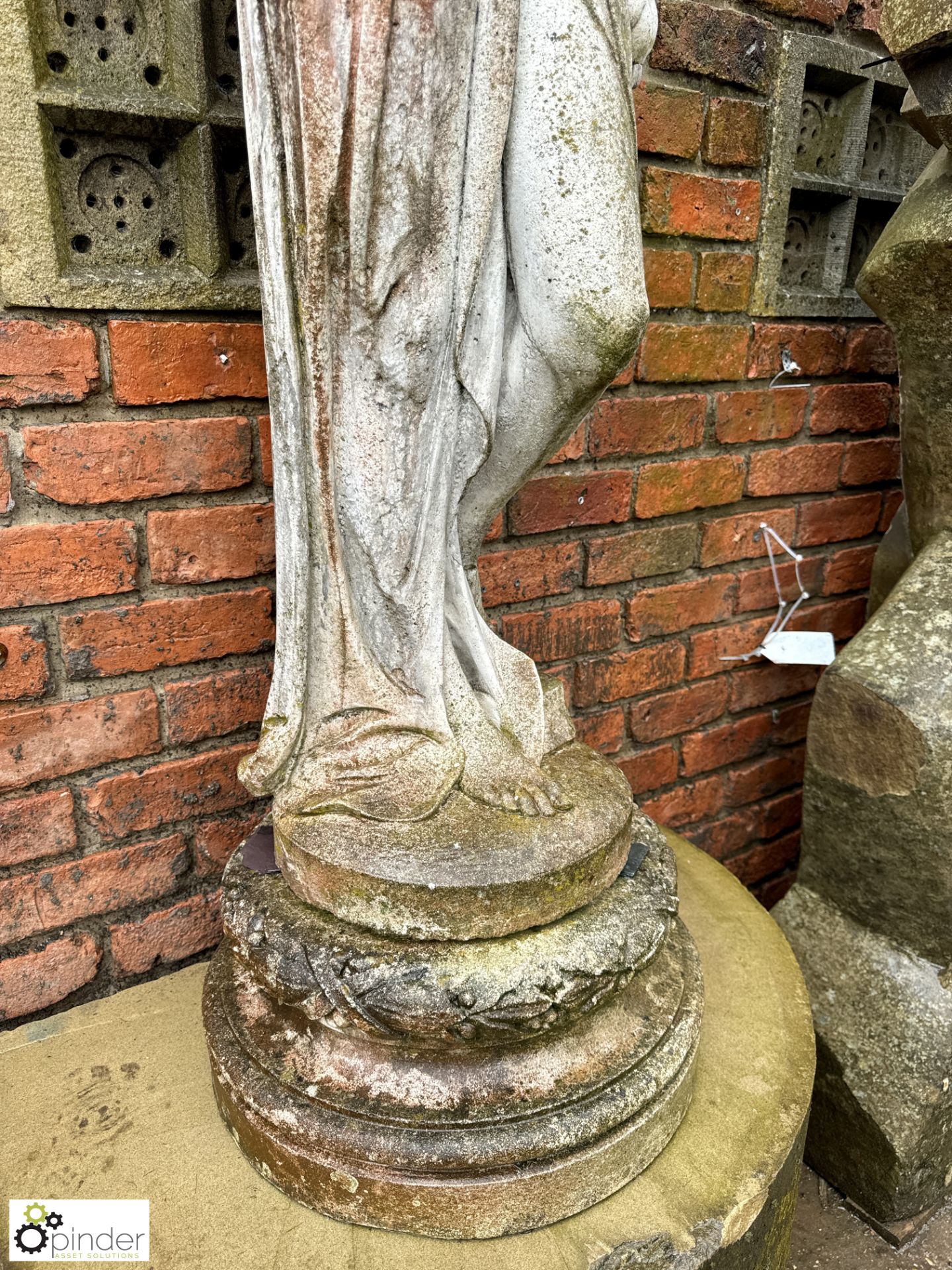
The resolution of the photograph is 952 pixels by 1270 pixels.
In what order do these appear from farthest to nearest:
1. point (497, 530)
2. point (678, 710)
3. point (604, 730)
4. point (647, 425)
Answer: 1. point (678, 710)
2. point (604, 730)
3. point (647, 425)
4. point (497, 530)

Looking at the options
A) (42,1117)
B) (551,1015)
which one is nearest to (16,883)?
(42,1117)

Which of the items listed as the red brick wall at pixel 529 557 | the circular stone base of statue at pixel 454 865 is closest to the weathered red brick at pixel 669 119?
the red brick wall at pixel 529 557

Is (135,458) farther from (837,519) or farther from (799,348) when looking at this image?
(837,519)

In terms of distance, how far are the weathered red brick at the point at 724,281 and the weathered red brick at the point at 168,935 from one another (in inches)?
52.0

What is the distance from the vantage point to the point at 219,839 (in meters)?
1.34

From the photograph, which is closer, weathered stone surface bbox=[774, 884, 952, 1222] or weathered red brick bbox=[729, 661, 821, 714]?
weathered stone surface bbox=[774, 884, 952, 1222]

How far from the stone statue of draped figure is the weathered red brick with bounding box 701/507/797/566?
32.1 inches

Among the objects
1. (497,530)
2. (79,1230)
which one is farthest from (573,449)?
(79,1230)

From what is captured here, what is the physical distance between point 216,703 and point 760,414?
1.16m

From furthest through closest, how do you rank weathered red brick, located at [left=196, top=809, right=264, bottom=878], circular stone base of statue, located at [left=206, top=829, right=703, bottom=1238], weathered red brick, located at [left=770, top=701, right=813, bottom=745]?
weathered red brick, located at [left=770, top=701, right=813, bottom=745]
weathered red brick, located at [left=196, top=809, right=264, bottom=878]
circular stone base of statue, located at [left=206, top=829, right=703, bottom=1238]

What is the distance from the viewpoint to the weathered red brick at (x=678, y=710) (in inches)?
68.5

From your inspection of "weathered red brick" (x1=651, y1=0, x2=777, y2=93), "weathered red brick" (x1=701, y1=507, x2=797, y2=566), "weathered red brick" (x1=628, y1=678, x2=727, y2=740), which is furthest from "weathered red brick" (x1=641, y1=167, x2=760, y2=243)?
"weathered red brick" (x1=628, y1=678, x2=727, y2=740)

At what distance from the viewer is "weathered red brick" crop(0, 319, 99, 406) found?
1036 mm

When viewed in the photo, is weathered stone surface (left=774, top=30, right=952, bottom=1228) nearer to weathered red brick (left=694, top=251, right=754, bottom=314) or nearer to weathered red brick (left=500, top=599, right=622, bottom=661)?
weathered red brick (left=694, top=251, right=754, bottom=314)
